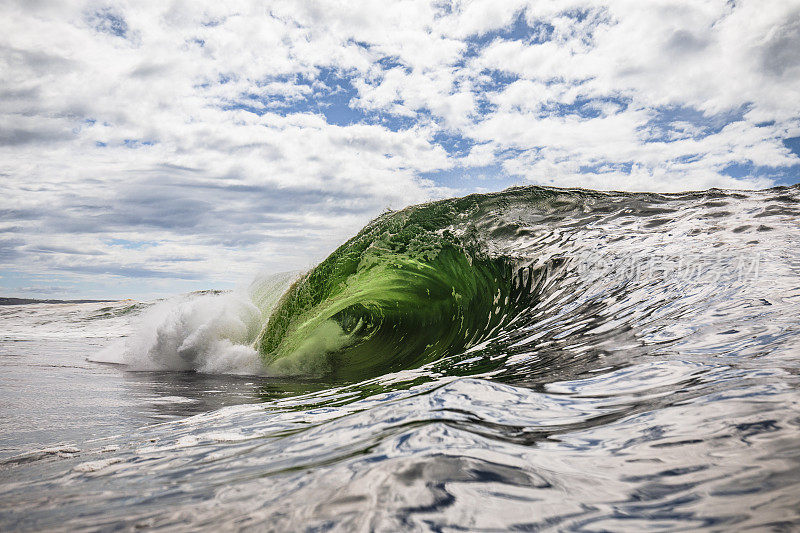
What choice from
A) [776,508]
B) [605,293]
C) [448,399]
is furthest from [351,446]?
[605,293]

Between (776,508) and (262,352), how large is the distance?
205 inches

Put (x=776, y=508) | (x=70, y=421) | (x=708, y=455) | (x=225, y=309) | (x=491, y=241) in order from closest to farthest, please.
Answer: (x=776, y=508) → (x=708, y=455) → (x=70, y=421) → (x=491, y=241) → (x=225, y=309)

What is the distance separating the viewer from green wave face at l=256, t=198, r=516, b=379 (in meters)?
5.09

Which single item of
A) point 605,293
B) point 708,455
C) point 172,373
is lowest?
point 172,373

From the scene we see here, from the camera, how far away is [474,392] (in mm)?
1995

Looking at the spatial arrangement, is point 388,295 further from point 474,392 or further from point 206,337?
point 474,392

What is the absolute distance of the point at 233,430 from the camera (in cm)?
223

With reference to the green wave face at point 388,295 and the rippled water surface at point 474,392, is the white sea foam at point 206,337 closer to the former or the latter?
the rippled water surface at point 474,392

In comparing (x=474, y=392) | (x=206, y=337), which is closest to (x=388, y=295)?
(x=206, y=337)

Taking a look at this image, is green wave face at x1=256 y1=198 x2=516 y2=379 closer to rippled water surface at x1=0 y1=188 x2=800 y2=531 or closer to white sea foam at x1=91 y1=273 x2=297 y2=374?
rippled water surface at x1=0 y1=188 x2=800 y2=531

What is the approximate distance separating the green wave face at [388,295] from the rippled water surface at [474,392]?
3 centimetres

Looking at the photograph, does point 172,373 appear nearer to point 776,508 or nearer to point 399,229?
point 399,229

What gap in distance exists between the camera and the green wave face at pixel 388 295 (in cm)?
509

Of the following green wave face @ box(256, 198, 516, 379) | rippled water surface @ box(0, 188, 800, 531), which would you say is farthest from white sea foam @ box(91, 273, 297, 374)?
green wave face @ box(256, 198, 516, 379)
